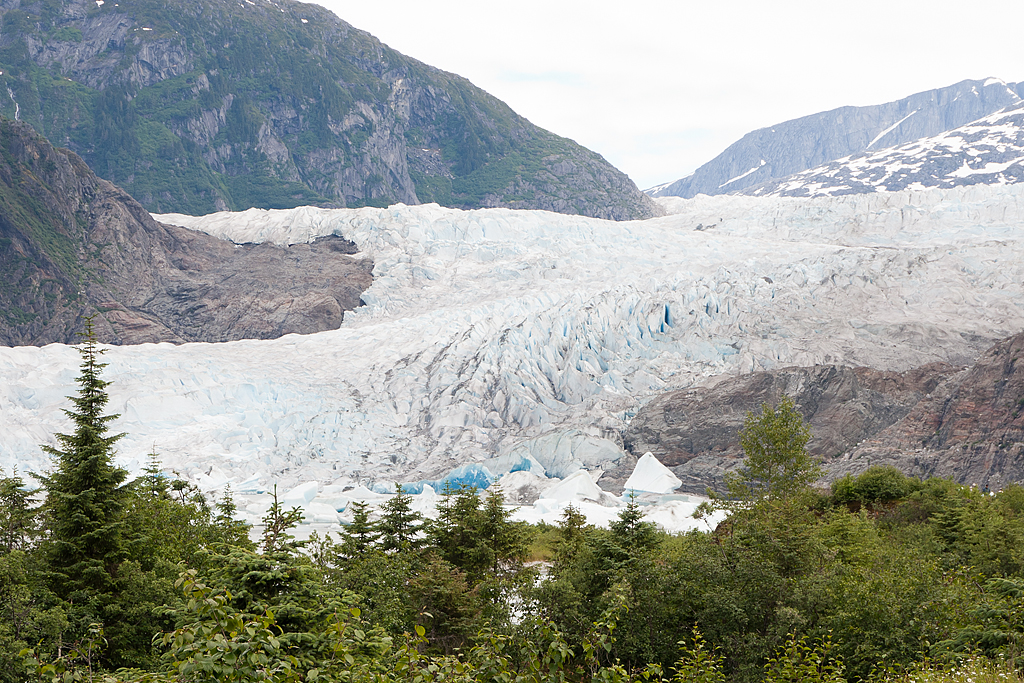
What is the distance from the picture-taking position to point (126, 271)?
5981 cm

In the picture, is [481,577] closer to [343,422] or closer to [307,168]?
[343,422]

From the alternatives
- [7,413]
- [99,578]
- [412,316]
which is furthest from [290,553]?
[412,316]

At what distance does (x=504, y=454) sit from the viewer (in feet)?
117

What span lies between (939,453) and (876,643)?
79.7ft

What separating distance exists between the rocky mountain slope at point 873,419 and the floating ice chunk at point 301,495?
15266 mm

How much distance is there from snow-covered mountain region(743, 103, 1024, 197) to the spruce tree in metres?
156

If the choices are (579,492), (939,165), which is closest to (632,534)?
(579,492)

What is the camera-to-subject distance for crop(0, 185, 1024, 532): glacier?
3566 cm

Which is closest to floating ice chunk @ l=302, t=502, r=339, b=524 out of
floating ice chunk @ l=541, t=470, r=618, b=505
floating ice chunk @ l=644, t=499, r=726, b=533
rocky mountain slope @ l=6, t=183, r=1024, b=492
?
rocky mountain slope @ l=6, t=183, r=1024, b=492

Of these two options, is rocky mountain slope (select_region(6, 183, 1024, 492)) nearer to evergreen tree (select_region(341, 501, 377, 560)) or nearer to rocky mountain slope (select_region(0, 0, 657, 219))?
evergreen tree (select_region(341, 501, 377, 560))

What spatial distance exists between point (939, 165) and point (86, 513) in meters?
171

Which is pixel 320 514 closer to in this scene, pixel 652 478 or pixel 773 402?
pixel 652 478

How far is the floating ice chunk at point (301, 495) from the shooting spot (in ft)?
102

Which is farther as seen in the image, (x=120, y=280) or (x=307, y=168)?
(x=307, y=168)
